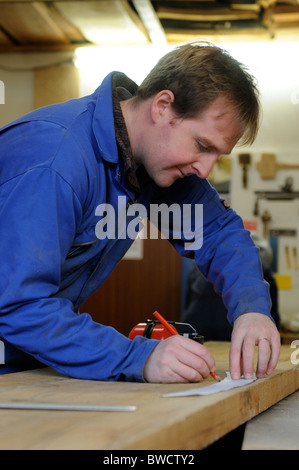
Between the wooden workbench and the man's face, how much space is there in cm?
49

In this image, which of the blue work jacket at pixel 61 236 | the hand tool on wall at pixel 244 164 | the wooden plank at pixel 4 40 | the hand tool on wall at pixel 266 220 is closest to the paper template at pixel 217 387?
the blue work jacket at pixel 61 236

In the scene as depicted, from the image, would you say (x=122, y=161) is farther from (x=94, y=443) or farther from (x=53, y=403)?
(x=94, y=443)

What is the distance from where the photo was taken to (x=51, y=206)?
3.85 feet

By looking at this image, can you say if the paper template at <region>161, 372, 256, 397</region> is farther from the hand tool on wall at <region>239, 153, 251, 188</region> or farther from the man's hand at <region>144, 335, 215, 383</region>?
the hand tool on wall at <region>239, 153, 251, 188</region>

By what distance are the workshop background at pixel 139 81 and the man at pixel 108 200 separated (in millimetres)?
2853

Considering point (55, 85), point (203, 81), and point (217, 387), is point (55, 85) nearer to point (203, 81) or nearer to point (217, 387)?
point (203, 81)

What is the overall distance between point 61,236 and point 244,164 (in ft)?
12.0

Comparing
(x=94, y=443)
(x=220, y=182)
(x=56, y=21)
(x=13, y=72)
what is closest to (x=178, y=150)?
(x=94, y=443)

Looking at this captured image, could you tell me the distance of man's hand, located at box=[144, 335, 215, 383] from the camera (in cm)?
118

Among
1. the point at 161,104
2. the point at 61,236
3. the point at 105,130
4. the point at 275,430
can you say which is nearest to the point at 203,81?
the point at 161,104

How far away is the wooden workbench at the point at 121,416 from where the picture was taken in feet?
Result: 2.32

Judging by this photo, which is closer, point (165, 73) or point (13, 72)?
point (165, 73)

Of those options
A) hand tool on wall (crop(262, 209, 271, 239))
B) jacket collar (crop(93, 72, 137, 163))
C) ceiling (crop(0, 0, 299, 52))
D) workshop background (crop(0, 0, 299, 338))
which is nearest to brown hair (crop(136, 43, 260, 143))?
jacket collar (crop(93, 72, 137, 163))

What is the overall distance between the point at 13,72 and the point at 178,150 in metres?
3.70
